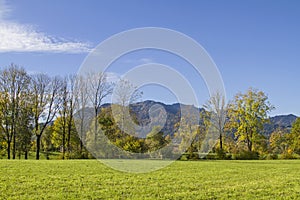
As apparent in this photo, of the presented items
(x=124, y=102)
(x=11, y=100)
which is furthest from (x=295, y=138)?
(x=11, y=100)

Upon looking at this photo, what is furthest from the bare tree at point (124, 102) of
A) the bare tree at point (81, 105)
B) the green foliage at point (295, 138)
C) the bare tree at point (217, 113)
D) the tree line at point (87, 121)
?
the green foliage at point (295, 138)

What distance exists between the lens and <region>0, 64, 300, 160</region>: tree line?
44.2 metres

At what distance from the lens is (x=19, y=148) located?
164 feet

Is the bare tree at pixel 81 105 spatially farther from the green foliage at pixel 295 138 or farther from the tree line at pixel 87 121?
the green foliage at pixel 295 138

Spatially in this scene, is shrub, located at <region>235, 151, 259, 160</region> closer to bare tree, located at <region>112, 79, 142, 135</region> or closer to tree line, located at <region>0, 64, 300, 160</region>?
tree line, located at <region>0, 64, 300, 160</region>

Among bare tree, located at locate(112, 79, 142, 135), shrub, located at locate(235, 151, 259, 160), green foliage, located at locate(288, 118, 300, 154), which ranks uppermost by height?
bare tree, located at locate(112, 79, 142, 135)

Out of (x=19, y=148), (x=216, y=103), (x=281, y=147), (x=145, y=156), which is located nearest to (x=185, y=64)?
(x=145, y=156)

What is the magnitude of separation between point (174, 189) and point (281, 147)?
51.5 meters

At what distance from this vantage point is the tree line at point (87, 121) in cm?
4422

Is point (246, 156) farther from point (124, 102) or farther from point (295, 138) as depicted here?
point (124, 102)

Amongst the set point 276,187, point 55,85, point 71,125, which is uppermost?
point 55,85

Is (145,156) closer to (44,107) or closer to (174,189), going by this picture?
(44,107)

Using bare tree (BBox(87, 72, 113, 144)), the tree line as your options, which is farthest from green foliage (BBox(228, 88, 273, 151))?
bare tree (BBox(87, 72, 113, 144))

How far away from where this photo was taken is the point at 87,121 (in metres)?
46.9
